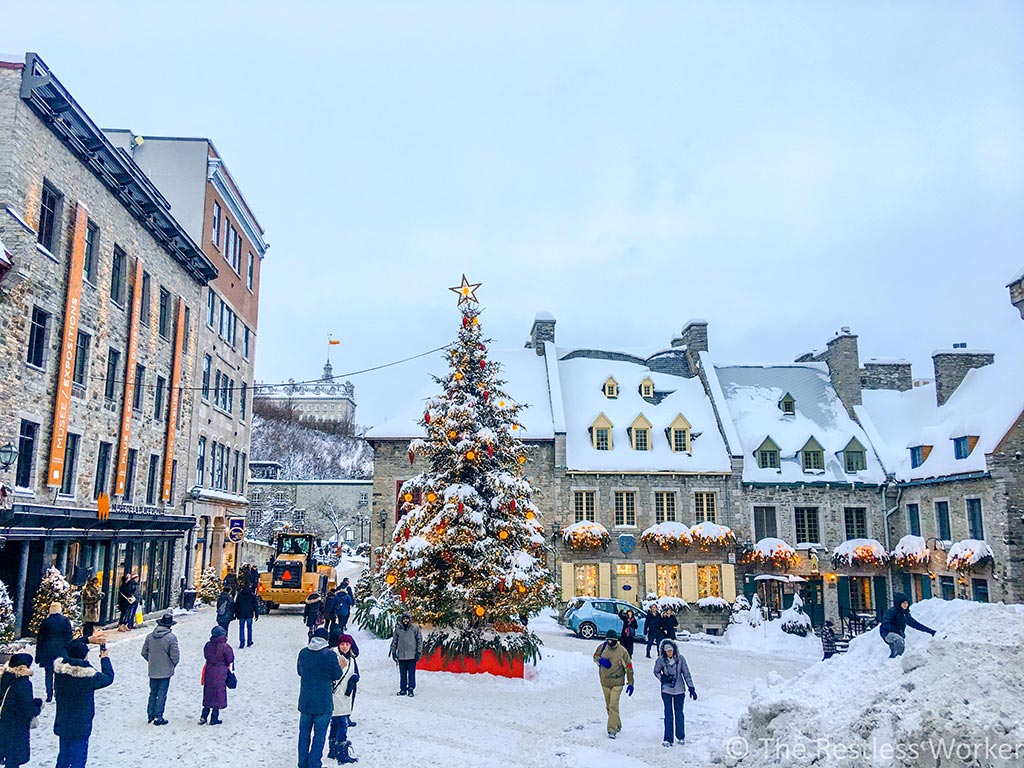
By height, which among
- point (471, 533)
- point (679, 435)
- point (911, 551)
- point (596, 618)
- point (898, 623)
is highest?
point (679, 435)

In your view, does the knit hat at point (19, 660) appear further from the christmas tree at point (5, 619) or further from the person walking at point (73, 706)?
the christmas tree at point (5, 619)

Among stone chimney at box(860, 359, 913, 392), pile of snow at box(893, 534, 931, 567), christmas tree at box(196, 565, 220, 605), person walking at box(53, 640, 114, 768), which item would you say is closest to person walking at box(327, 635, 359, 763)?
person walking at box(53, 640, 114, 768)

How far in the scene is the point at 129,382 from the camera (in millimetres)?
24672

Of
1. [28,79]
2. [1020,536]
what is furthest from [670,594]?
[28,79]

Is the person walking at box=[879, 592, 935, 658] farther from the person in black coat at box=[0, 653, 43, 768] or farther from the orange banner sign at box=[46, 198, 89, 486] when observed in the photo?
the orange banner sign at box=[46, 198, 89, 486]

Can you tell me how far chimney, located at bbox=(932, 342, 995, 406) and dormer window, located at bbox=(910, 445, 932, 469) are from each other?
349 centimetres

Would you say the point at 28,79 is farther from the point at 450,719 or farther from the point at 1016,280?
the point at 1016,280

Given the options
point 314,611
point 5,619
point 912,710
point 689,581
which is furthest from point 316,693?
point 689,581

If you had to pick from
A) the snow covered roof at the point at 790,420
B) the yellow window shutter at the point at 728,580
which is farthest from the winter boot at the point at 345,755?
the snow covered roof at the point at 790,420

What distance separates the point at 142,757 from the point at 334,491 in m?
56.3

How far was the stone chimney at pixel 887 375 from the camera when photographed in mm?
38906

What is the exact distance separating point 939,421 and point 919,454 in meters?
2.16

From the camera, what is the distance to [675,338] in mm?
41906

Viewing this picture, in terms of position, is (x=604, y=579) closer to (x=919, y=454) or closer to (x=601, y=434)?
(x=601, y=434)
